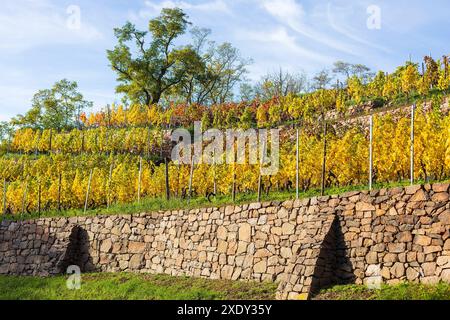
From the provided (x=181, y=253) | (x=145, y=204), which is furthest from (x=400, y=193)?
(x=145, y=204)

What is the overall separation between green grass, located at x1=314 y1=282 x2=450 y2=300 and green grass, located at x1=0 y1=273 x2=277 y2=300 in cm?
129

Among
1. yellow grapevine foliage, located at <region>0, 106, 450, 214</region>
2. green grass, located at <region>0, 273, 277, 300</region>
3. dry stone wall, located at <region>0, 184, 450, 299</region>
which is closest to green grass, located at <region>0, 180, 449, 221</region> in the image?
yellow grapevine foliage, located at <region>0, 106, 450, 214</region>

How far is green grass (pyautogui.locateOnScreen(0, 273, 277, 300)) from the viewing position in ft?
36.3

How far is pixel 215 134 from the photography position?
30.5 meters

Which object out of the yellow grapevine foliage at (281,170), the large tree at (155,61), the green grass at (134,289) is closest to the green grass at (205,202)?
the yellow grapevine foliage at (281,170)

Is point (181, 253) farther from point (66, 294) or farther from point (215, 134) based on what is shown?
point (215, 134)

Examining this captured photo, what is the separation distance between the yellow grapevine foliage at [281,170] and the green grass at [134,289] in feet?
14.9

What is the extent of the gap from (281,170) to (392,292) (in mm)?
7167

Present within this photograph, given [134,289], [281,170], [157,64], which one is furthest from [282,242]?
[157,64]

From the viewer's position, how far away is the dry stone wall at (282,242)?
9.74 metres

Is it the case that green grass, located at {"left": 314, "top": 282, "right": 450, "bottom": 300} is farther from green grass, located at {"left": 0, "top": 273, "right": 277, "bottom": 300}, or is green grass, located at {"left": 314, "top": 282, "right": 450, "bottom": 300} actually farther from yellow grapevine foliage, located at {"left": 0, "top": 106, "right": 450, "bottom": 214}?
yellow grapevine foliage, located at {"left": 0, "top": 106, "right": 450, "bottom": 214}

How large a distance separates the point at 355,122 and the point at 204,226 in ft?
41.9
